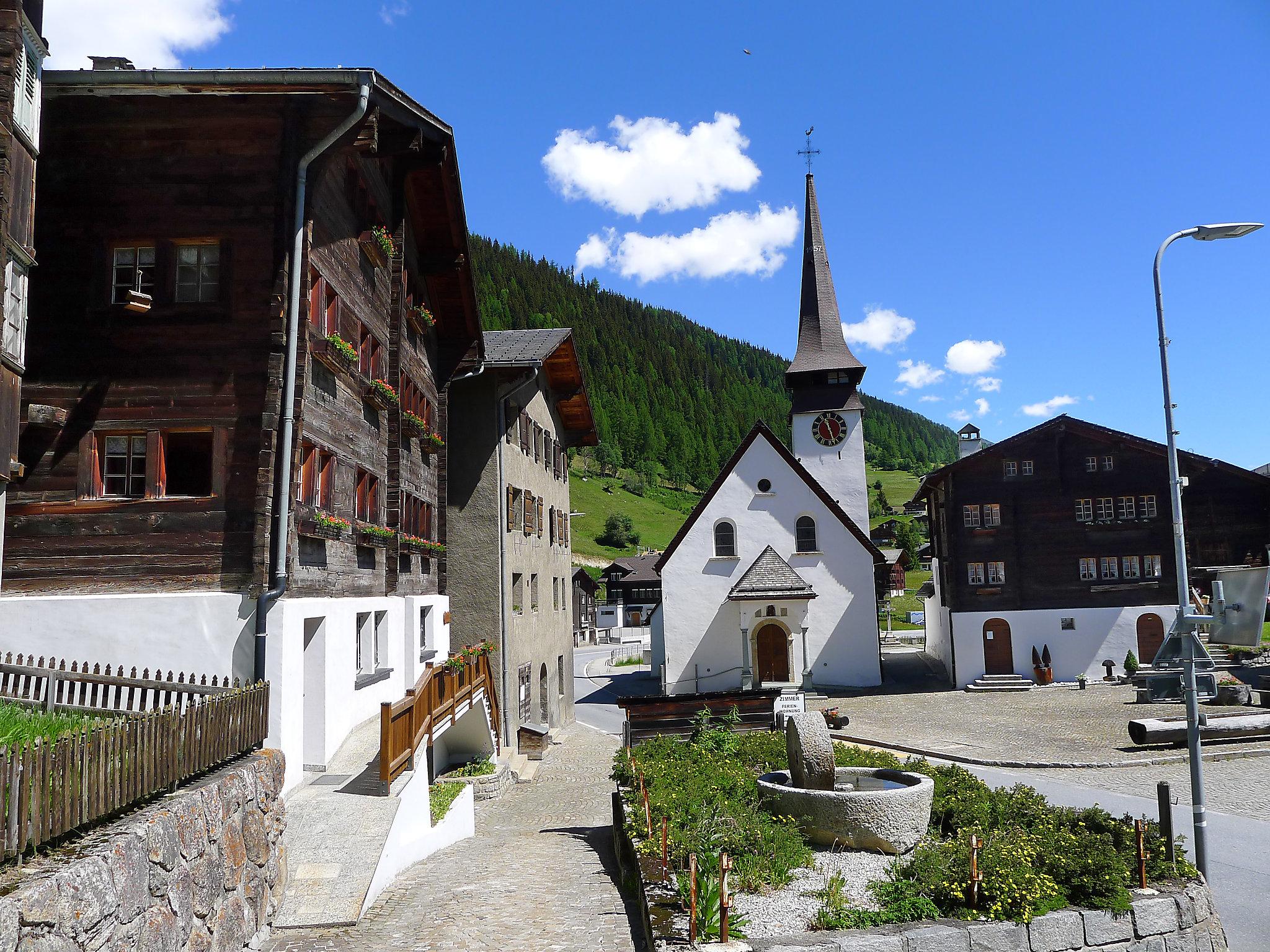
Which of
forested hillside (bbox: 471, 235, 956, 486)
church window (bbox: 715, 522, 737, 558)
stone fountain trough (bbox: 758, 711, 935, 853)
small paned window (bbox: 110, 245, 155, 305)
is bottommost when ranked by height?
stone fountain trough (bbox: 758, 711, 935, 853)

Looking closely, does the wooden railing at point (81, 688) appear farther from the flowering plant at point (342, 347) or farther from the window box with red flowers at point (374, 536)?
the window box with red flowers at point (374, 536)

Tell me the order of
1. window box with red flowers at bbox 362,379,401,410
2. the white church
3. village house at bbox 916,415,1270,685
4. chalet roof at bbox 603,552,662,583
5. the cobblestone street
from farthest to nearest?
chalet roof at bbox 603,552,662,583 < the white church < village house at bbox 916,415,1270,685 < window box with red flowers at bbox 362,379,401,410 < the cobblestone street

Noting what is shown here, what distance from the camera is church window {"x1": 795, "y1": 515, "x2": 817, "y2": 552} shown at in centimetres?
3894

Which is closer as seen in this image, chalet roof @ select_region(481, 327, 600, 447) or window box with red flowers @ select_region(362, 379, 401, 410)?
window box with red flowers @ select_region(362, 379, 401, 410)

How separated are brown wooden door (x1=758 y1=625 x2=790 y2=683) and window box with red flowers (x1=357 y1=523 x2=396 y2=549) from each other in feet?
75.9

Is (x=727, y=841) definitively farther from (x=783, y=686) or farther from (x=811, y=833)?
(x=783, y=686)

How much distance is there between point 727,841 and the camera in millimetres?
10023

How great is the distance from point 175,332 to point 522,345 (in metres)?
15.7

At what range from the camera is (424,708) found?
1480 cm

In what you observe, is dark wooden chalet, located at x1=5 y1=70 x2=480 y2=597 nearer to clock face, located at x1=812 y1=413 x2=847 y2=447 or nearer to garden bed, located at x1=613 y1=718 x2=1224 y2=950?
garden bed, located at x1=613 y1=718 x2=1224 y2=950

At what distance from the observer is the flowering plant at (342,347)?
14.4m

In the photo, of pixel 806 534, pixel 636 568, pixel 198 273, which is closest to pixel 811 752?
pixel 198 273

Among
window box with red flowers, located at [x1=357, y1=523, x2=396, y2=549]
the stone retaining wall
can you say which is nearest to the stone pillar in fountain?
the stone retaining wall

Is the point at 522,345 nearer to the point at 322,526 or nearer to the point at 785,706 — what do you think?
the point at 785,706
